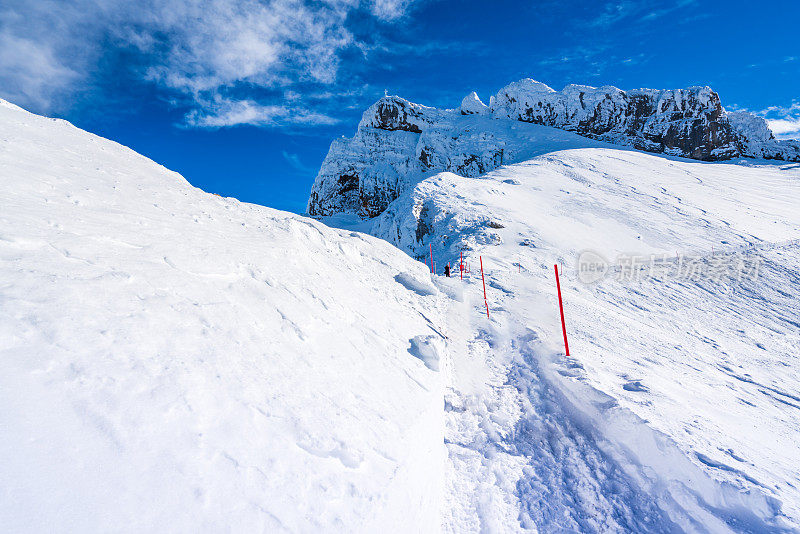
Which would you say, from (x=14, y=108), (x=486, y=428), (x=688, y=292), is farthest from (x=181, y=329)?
(x=688, y=292)

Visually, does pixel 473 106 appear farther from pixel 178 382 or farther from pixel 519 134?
pixel 178 382

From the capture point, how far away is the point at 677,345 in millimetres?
8773

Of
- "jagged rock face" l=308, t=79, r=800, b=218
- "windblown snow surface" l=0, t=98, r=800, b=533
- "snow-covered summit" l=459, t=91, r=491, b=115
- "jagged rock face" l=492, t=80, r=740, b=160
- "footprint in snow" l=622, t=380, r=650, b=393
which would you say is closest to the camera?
"windblown snow surface" l=0, t=98, r=800, b=533

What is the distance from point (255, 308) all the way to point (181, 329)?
3.49 ft

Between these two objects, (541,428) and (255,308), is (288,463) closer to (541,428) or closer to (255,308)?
(255,308)

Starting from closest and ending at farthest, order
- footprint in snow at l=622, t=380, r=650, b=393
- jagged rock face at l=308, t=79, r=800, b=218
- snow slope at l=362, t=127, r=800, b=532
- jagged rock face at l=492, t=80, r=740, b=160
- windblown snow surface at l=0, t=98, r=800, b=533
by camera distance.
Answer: windblown snow surface at l=0, t=98, r=800, b=533 < snow slope at l=362, t=127, r=800, b=532 < footprint in snow at l=622, t=380, r=650, b=393 < jagged rock face at l=308, t=79, r=800, b=218 < jagged rock face at l=492, t=80, r=740, b=160

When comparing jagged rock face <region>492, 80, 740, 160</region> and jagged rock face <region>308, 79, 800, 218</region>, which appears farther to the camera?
jagged rock face <region>492, 80, 740, 160</region>

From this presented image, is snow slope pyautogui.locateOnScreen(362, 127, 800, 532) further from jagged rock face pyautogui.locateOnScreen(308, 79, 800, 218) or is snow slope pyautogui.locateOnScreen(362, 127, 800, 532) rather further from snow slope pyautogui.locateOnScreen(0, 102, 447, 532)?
jagged rock face pyautogui.locateOnScreen(308, 79, 800, 218)

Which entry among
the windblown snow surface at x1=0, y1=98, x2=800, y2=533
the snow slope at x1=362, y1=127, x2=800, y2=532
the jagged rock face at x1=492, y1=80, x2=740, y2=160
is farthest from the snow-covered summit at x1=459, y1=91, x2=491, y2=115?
the windblown snow surface at x1=0, y1=98, x2=800, y2=533

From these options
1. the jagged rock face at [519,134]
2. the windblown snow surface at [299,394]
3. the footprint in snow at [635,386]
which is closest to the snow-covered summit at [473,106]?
the jagged rock face at [519,134]

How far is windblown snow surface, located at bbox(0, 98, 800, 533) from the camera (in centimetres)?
214

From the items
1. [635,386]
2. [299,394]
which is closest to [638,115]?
[635,386]

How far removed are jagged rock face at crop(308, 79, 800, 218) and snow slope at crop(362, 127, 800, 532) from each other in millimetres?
42289

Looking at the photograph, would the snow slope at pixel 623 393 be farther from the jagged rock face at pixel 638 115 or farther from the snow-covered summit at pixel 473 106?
the snow-covered summit at pixel 473 106
